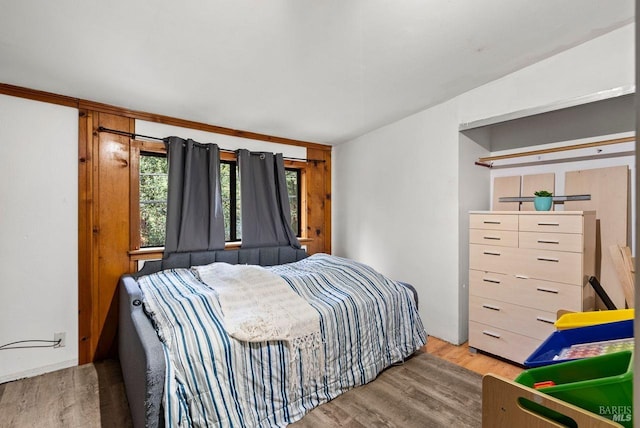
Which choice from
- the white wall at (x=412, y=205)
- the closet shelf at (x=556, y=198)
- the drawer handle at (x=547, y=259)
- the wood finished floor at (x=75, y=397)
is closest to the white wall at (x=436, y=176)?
the white wall at (x=412, y=205)

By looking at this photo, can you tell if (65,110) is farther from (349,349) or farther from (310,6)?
(349,349)

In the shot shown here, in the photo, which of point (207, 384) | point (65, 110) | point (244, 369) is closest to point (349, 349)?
point (244, 369)

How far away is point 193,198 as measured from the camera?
2992mm

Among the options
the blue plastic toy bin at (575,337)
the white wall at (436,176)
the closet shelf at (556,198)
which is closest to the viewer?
the blue plastic toy bin at (575,337)

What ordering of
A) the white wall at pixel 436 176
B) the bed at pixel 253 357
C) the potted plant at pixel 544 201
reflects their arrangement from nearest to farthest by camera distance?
the bed at pixel 253 357, the white wall at pixel 436 176, the potted plant at pixel 544 201

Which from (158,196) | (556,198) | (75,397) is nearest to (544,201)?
(556,198)

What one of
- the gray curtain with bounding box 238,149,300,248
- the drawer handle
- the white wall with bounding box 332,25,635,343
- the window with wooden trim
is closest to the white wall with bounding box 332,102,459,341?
the white wall with bounding box 332,25,635,343

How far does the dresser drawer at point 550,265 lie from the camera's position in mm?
2191

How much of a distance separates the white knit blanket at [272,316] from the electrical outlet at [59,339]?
4.10ft

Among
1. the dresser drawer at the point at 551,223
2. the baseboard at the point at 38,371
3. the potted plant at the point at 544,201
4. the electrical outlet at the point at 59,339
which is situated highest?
the potted plant at the point at 544,201

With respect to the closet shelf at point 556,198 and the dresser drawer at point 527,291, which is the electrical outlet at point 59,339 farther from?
the closet shelf at point 556,198

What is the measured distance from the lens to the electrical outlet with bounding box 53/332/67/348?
2.39 metres

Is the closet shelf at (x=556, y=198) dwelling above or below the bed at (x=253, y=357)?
above

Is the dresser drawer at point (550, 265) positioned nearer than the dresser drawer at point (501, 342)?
Yes
